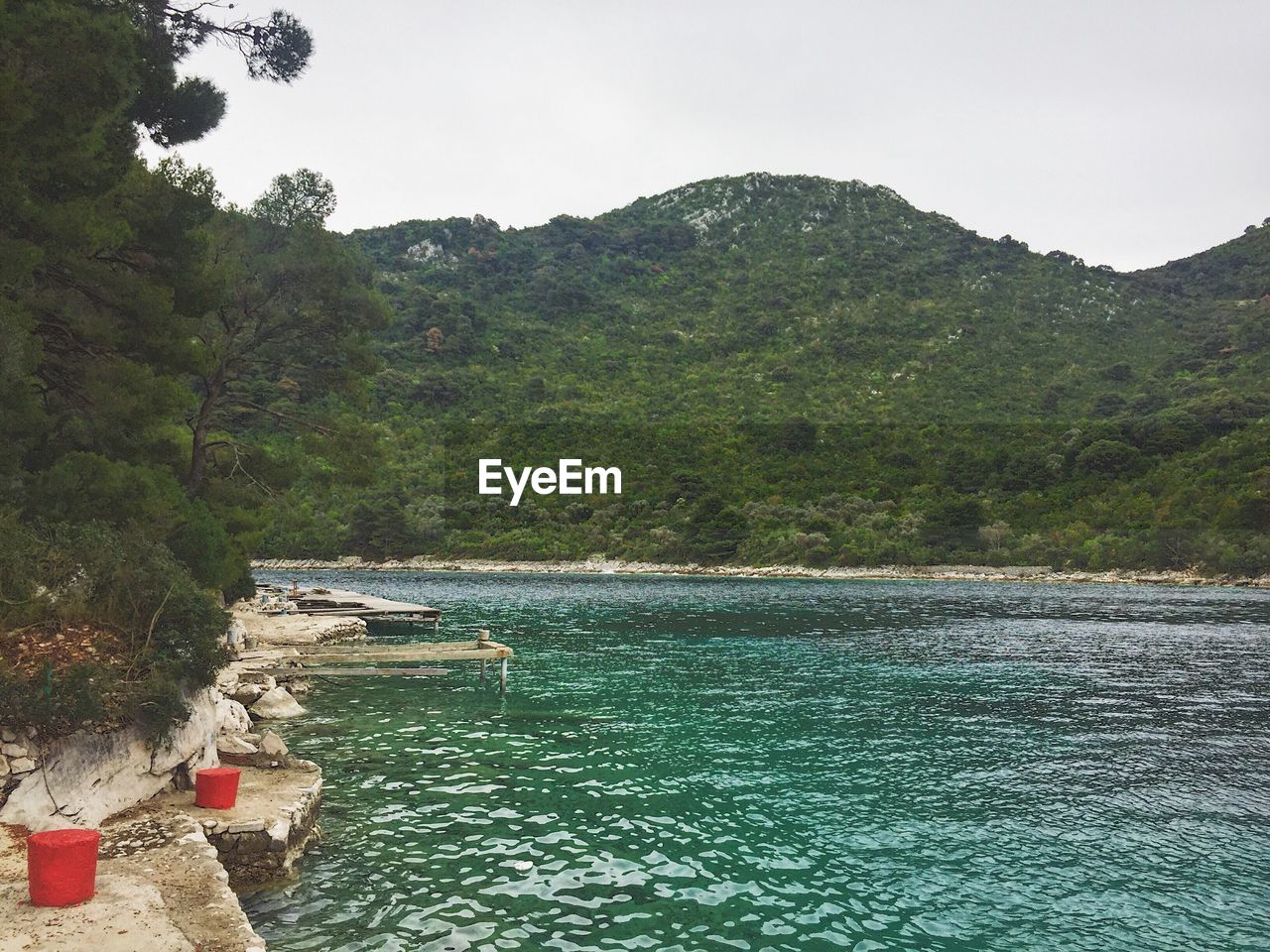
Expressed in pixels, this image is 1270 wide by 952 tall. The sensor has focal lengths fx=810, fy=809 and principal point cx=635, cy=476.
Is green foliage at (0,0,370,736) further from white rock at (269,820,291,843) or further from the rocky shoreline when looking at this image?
white rock at (269,820,291,843)

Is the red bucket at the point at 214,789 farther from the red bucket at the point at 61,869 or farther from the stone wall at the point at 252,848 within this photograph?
the red bucket at the point at 61,869

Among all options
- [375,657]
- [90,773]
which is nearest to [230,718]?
[90,773]

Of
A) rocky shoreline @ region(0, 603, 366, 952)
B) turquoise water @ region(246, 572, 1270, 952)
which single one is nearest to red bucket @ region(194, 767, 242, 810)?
rocky shoreline @ region(0, 603, 366, 952)

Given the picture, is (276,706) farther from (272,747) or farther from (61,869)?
(61,869)

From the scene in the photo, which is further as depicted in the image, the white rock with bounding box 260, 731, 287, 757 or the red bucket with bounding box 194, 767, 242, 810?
the white rock with bounding box 260, 731, 287, 757

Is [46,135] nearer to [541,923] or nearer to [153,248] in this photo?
[153,248]

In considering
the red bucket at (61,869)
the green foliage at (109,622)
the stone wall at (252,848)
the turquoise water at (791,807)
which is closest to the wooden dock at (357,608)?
the turquoise water at (791,807)
